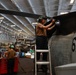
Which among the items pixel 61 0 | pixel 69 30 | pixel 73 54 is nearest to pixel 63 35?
pixel 69 30

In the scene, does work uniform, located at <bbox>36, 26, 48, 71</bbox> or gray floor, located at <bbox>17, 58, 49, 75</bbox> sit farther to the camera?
gray floor, located at <bbox>17, 58, 49, 75</bbox>

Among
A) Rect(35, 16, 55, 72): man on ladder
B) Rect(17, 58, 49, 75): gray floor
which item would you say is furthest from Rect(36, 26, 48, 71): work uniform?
Rect(17, 58, 49, 75): gray floor

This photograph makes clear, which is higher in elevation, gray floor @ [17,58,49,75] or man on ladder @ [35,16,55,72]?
man on ladder @ [35,16,55,72]

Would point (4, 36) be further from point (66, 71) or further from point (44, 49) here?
point (66, 71)

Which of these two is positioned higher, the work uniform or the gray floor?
the work uniform

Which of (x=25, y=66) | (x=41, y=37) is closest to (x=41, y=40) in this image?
(x=41, y=37)

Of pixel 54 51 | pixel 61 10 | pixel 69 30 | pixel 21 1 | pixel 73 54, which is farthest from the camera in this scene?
pixel 61 10

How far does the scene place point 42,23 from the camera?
531 centimetres

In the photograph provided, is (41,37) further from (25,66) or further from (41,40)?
(25,66)

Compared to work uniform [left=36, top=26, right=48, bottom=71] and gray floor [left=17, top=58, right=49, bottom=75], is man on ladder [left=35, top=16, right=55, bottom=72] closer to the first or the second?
work uniform [left=36, top=26, right=48, bottom=71]

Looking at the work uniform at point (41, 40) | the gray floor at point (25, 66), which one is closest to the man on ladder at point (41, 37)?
the work uniform at point (41, 40)

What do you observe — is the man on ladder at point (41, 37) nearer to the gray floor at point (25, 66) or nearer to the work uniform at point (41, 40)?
the work uniform at point (41, 40)

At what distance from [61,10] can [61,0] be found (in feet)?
7.96

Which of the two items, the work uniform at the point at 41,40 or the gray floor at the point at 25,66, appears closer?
the work uniform at the point at 41,40
